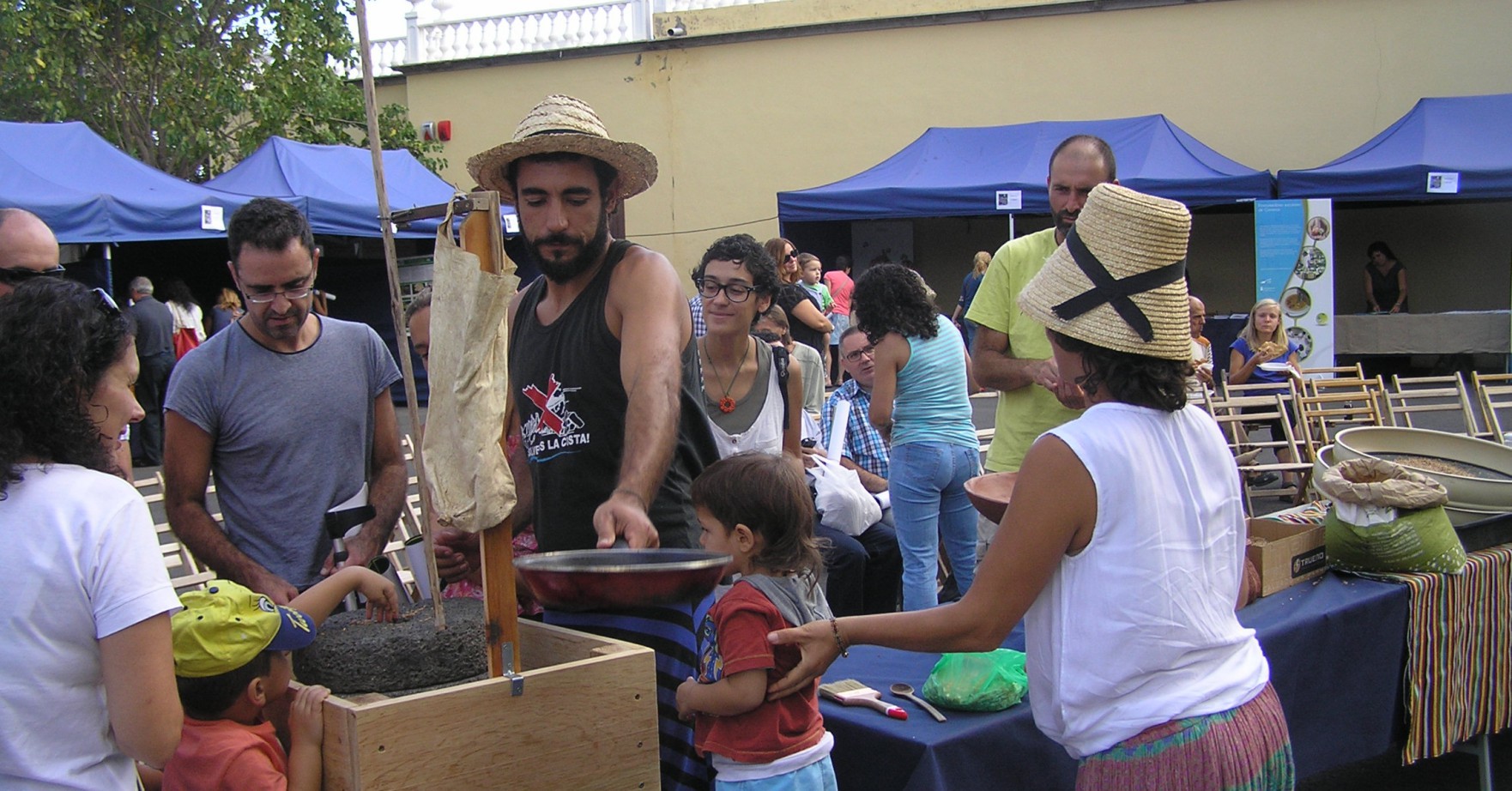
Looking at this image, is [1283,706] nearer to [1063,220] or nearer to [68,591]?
[1063,220]

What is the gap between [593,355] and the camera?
2.14 meters

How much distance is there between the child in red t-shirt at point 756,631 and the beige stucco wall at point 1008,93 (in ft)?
47.2

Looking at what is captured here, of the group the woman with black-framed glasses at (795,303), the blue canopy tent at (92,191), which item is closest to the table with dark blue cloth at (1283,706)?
the woman with black-framed glasses at (795,303)

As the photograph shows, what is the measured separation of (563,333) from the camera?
220 centimetres

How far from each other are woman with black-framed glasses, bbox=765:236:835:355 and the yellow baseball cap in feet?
16.2

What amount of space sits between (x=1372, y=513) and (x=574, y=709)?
2.55 meters

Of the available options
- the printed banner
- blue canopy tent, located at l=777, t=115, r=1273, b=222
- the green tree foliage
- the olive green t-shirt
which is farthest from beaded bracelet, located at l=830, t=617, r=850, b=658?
the green tree foliage

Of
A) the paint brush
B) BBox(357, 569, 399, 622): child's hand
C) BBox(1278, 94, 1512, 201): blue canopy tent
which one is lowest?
the paint brush

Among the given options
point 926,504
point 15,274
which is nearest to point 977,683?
point 926,504

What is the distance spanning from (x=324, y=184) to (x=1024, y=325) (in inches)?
372

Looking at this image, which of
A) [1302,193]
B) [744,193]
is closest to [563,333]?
[1302,193]

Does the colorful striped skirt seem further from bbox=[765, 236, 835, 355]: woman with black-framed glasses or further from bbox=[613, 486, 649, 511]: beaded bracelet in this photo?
Result: bbox=[765, 236, 835, 355]: woman with black-framed glasses

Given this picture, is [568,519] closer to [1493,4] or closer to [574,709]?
[574,709]

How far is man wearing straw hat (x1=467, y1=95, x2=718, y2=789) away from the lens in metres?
2.07
